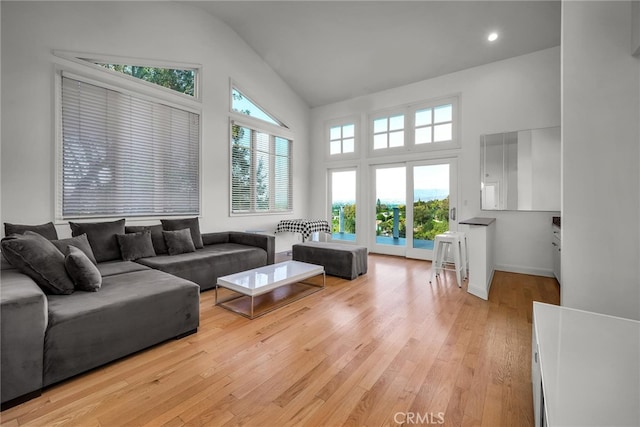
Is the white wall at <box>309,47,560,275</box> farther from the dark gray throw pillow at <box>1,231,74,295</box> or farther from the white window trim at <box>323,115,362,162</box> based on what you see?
the dark gray throw pillow at <box>1,231,74,295</box>

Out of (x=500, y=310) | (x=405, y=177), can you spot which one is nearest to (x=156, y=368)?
(x=500, y=310)

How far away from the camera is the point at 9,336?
54.9 inches

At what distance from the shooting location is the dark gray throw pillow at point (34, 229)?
254 cm

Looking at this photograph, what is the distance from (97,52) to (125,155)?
4.02 ft

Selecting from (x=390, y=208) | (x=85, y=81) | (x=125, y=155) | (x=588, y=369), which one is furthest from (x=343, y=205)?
(x=588, y=369)

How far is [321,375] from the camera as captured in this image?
171 cm

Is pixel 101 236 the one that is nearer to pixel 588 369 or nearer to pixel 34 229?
pixel 34 229

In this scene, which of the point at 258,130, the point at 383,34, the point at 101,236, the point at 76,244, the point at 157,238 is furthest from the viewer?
the point at 258,130

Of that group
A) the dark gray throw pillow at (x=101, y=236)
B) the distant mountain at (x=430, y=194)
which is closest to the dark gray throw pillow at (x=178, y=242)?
the dark gray throw pillow at (x=101, y=236)

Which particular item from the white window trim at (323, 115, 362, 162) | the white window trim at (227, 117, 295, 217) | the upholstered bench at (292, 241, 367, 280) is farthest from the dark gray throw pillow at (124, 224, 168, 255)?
the white window trim at (323, 115, 362, 162)

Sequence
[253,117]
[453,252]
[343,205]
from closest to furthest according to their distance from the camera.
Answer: [453,252], [253,117], [343,205]

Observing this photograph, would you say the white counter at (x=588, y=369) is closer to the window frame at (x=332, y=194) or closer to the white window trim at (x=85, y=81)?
the white window trim at (x=85, y=81)

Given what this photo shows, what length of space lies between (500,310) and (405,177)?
313 centimetres

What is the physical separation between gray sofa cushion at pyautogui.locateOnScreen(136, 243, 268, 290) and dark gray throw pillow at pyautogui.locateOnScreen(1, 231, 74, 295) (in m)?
0.99
